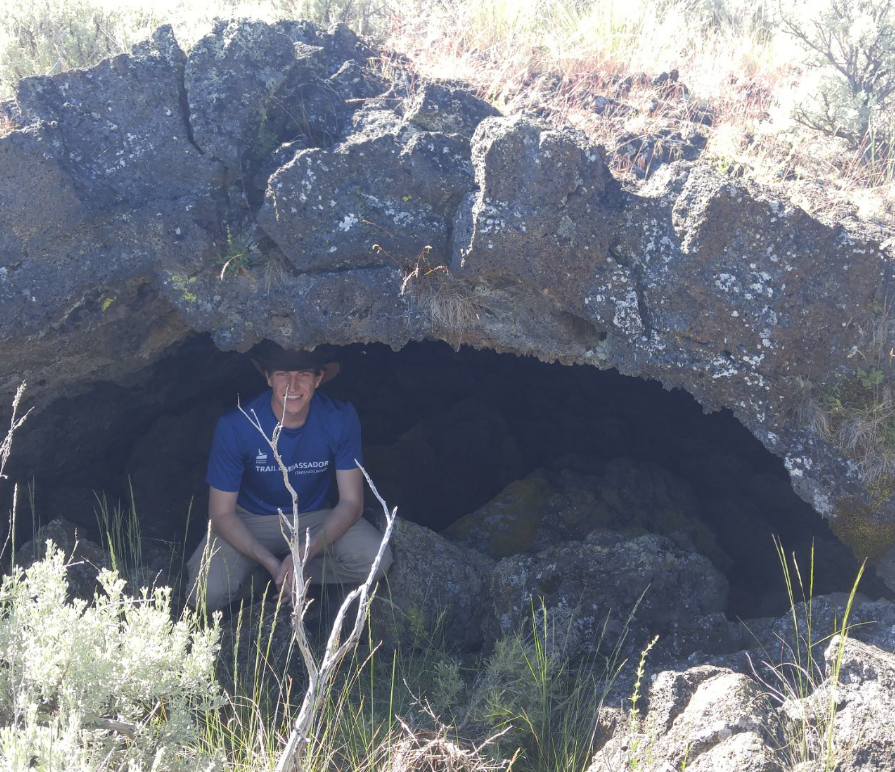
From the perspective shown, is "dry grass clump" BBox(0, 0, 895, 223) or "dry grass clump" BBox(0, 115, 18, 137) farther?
"dry grass clump" BBox(0, 0, 895, 223)

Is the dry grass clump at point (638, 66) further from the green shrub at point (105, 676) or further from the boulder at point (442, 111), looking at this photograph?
the green shrub at point (105, 676)

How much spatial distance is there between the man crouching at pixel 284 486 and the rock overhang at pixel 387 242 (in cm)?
40

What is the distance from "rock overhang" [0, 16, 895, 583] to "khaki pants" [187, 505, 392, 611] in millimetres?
1014

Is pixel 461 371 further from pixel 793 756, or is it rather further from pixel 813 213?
pixel 793 756

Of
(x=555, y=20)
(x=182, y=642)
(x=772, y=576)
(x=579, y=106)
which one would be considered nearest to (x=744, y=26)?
(x=555, y=20)

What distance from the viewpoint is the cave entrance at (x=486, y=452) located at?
4891mm

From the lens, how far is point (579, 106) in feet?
15.6

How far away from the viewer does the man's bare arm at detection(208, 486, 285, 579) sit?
4168 millimetres

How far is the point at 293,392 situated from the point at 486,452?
6.01ft

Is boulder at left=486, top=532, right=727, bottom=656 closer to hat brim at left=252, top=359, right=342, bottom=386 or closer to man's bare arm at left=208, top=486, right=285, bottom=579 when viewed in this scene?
man's bare arm at left=208, top=486, right=285, bottom=579

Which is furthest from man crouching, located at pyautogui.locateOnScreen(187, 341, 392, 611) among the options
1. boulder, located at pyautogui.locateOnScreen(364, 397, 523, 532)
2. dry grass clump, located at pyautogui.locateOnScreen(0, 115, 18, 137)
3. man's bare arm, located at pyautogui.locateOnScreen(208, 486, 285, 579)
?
dry grass clump, located at pyautogui.locateOnScreen(0, 115, 18, 137)

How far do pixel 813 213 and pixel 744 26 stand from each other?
3238 mm

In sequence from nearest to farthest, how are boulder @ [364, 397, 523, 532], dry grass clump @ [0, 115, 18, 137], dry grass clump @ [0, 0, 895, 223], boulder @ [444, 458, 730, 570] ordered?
dry grass clump @ [0, 115, 18, 137] → dry grass clump @ [0, 0, 895, 223] → boulder @ [444, 458, 730, 570] → boulder @ [364, 397, 523, 532]

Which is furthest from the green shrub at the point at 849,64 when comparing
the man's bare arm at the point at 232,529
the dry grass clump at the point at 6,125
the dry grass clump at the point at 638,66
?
the dry grass clump at the point at 6,125
